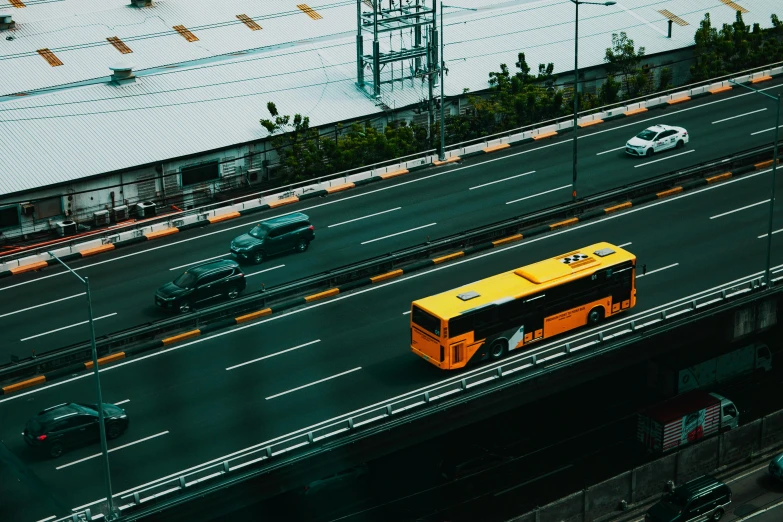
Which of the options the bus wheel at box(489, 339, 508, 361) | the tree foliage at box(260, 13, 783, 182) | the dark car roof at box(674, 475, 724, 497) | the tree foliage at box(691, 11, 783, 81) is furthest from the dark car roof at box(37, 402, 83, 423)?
the tree foliage at box(691, 11, 783, 81)

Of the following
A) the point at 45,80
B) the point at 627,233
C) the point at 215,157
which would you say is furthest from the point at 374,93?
the point at 627,233

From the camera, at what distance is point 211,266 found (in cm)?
5594

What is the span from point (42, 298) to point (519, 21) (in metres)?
47.3

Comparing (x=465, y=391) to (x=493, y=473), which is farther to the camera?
(x=493, y=473)

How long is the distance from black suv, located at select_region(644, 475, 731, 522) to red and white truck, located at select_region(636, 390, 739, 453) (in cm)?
425

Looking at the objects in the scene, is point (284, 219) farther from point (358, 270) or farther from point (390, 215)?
point (358, 270)

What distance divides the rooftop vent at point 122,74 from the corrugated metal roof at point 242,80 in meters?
0.64

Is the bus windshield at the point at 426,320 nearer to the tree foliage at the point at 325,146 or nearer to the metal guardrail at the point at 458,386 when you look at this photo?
the metal guardrail at the point at 458,386

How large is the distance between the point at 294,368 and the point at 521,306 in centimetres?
908

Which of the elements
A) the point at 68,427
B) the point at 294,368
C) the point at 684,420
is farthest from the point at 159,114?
the point at 684,420

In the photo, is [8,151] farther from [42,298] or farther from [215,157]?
[42,298]

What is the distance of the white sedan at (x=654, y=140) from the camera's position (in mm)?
71312

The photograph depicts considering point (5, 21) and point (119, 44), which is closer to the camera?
point (5, 21)

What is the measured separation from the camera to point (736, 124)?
7619 cm
